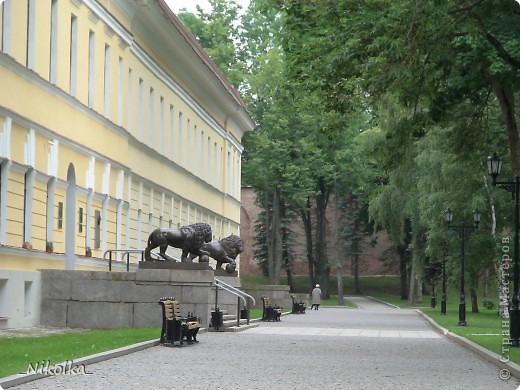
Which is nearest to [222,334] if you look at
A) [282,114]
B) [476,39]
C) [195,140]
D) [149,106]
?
[476,39]

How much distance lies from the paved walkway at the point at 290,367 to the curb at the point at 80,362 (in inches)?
4.9

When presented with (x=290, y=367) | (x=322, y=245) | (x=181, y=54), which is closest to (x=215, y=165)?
(x=181, y=54)

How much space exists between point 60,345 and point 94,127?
584 inches

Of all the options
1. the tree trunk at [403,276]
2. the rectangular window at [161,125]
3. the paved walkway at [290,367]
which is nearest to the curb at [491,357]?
the paved walkway at [290,367]

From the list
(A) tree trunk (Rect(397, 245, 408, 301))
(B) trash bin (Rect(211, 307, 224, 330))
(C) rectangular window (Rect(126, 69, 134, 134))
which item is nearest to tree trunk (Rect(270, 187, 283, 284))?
(A) tree trunk (Rect(397, 245, 408, 301))

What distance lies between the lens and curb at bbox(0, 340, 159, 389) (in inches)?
527

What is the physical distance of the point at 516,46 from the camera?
67.7ft

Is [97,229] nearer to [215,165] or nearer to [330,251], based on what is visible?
[215,165]

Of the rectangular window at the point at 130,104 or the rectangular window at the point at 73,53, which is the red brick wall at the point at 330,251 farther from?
the rectangular window at the point at 73,53

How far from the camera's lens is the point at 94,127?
34.1 metres

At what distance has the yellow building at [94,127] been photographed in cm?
2670

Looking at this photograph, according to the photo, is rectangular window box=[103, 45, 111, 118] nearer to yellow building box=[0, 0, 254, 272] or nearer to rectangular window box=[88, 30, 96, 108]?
yellow building box=[0, 0, 254, 272]

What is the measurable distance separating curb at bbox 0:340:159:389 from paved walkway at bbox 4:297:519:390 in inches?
4.9

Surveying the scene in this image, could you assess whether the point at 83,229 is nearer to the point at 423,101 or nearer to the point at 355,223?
the point at 423,101
